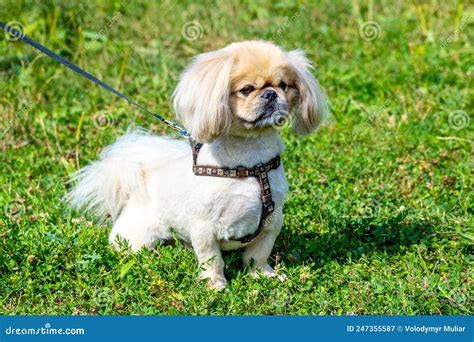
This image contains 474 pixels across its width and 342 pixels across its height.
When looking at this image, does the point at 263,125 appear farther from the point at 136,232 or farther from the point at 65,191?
the point at 65,191

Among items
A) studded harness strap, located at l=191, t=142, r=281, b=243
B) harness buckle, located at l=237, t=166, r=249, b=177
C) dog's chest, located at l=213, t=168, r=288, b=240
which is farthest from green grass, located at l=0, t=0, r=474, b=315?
harness buckle, located at l=237, t=166, r=249, b=177

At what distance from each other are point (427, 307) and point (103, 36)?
166 inches

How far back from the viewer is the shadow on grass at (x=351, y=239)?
14.0ft

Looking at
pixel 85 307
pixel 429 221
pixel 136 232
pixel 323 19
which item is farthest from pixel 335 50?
pixel 85 307

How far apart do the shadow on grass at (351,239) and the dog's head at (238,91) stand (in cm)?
86

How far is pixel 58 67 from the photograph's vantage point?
6520 millimetres
